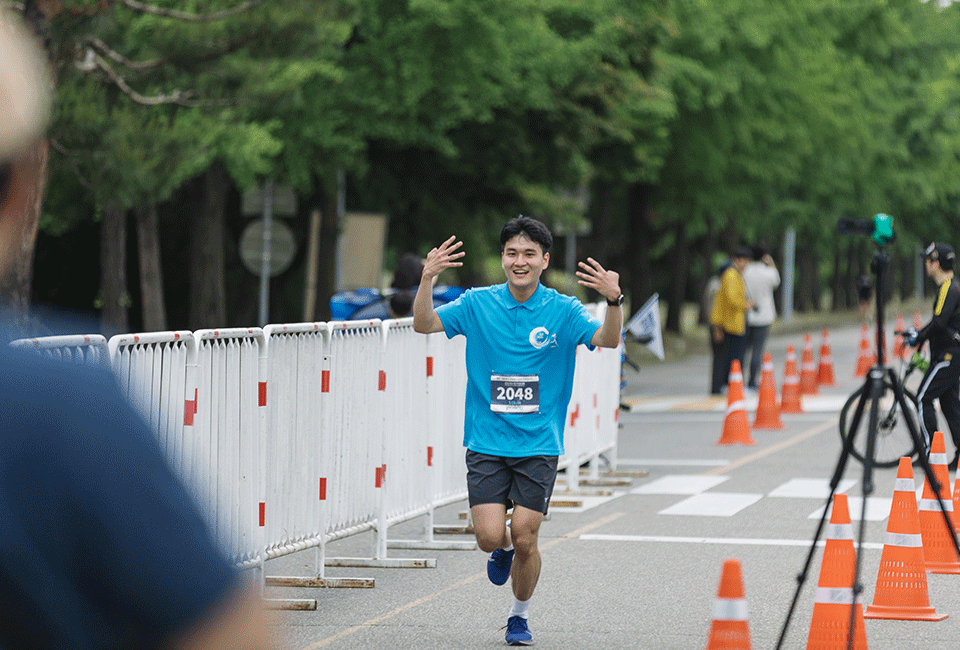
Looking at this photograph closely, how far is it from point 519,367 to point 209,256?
689 inches

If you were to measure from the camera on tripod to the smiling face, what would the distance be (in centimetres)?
187

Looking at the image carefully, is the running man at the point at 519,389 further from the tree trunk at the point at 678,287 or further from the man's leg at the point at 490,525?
the tree trunk at the point at 678,287

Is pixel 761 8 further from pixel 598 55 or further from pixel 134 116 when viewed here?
pixel 134 116

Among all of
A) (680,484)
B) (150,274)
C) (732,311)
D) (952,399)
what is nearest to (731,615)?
(680,484)

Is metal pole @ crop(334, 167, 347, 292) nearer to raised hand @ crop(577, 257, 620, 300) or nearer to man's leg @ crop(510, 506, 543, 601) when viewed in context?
raised hand @ crop(577, 257, 620, 300)

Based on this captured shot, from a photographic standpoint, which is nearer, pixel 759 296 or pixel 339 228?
pixel 759 296

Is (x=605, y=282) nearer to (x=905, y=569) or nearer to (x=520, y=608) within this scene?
(x=520, y=608)

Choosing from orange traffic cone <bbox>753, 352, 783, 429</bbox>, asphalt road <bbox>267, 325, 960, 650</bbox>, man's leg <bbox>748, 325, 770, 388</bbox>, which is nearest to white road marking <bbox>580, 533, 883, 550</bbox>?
asphalt road <bbox>267, 325, 960, 650</bbox>

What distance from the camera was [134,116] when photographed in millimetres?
17203

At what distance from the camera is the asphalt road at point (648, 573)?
24.3ft

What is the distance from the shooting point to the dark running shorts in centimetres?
715

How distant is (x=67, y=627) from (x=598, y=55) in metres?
27.7

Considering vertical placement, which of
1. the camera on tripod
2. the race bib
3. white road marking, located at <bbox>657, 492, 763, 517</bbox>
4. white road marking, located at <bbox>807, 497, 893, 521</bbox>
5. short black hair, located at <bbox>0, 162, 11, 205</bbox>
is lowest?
white road marking, located at <bbox>657, 492, 763, 517</bbox>

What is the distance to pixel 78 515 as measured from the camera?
127cm
